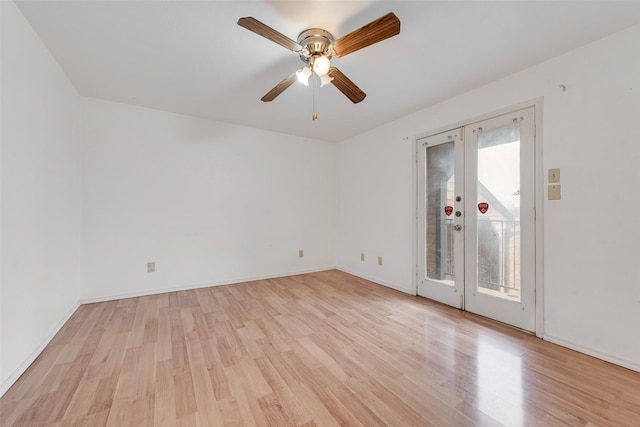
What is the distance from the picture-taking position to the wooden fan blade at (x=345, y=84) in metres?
1.89

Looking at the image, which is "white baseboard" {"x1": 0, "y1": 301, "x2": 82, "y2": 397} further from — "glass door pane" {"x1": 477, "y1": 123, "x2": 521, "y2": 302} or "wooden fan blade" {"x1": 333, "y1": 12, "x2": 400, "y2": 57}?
"glass door pane" {"x1": 477, "y1": 123, "x2": 521, "y2": 302}

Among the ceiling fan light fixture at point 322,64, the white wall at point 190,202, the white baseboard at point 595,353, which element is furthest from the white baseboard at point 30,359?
the white baseboard at point 595,353

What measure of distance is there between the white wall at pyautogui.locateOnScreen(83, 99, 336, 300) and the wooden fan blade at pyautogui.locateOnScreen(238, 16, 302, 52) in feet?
7.86

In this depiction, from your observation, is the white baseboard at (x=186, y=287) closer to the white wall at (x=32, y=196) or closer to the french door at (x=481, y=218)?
the white wall at (x=32, y=196)

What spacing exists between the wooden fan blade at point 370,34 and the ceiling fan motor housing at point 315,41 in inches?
5.7

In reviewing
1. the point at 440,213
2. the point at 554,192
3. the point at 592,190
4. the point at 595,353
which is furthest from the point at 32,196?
the point at 595,353

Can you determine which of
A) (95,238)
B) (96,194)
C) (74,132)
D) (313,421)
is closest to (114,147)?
(74,132)

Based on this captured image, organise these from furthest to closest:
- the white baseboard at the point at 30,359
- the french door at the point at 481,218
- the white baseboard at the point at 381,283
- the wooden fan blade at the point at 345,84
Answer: the white baseboard at the point at 381,283 < the french door at the point at 481,218 < the wooden fan blade at the point at 345,84 < the white baseboard at the point at 30,359

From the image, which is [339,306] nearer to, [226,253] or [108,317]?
[226,253]

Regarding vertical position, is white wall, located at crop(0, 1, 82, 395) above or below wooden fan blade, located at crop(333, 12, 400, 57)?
below

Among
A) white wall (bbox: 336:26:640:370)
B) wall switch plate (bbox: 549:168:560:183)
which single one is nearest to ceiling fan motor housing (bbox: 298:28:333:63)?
white wall (bbox: 336:26:640:370)

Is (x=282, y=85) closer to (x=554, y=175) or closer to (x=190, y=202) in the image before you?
(x=190, y=202)

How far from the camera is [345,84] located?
6.66ft

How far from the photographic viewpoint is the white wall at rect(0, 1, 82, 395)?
1.56m
